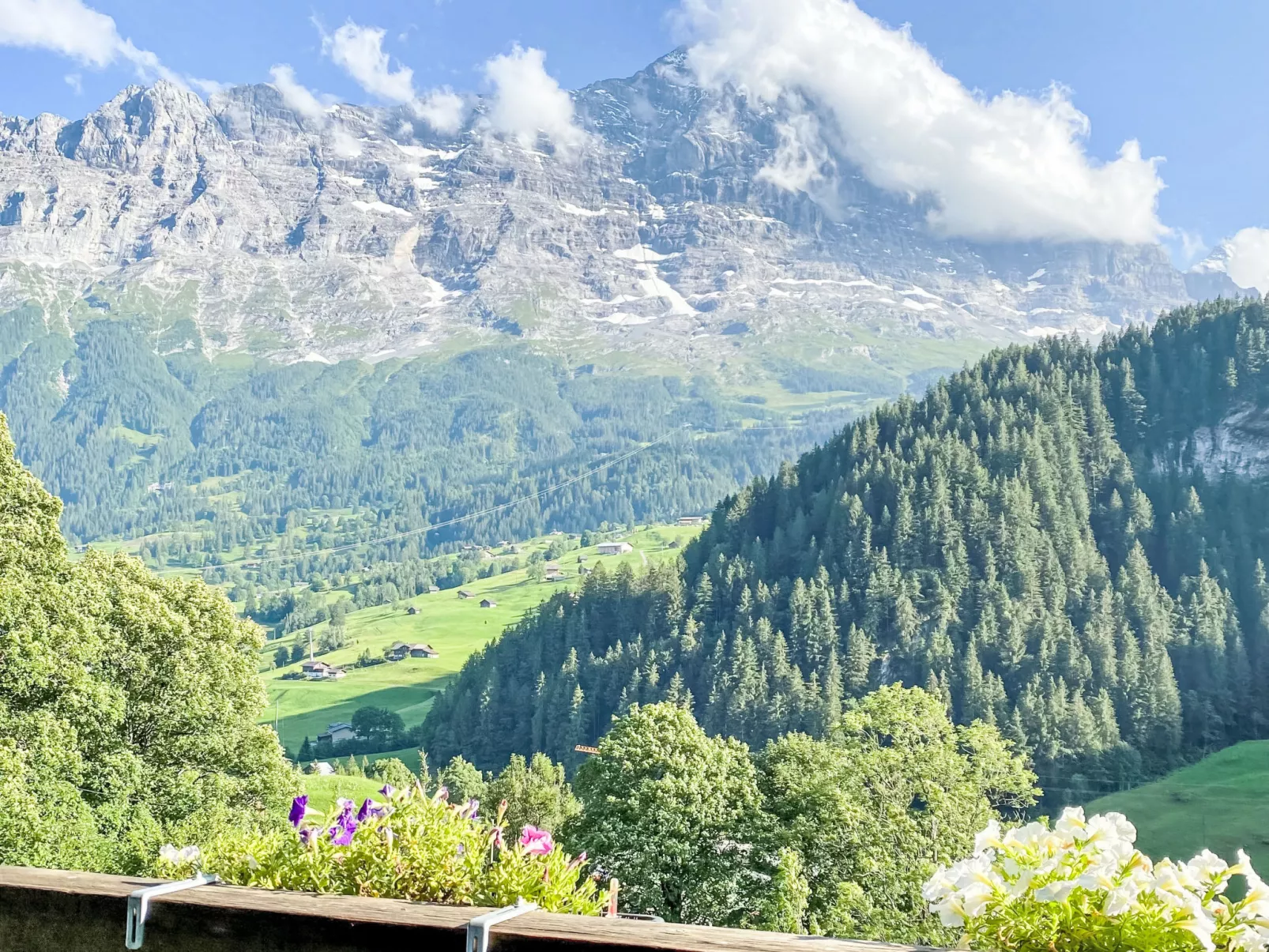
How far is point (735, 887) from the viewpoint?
34344 mm

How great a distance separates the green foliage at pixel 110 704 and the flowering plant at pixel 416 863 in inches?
707

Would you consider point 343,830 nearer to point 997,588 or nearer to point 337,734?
point 997,588

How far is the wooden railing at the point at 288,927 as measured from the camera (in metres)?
3.37

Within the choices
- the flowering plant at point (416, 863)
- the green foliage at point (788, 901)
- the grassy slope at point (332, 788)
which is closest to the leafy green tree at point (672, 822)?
the green foliage at point (788, 901)

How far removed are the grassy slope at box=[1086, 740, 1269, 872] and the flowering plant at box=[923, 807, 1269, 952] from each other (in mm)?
61166

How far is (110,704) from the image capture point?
24172mm

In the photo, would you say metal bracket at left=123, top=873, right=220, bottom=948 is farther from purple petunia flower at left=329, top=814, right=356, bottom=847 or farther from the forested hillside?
the forested hillside

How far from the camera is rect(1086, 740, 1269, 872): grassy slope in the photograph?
234 feet

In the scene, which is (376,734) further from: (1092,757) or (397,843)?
(397,843)

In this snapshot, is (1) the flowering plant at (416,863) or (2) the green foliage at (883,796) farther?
(2) the green foliage at (883,796)

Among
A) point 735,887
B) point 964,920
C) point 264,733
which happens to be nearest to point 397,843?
point 964,920

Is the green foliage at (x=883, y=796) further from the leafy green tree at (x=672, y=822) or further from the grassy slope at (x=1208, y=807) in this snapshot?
the grassy slope at (x=1208, y=807)

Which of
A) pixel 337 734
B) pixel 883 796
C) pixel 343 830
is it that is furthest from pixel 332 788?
pixel 337 734

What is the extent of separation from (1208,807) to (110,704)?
91.5 metres
